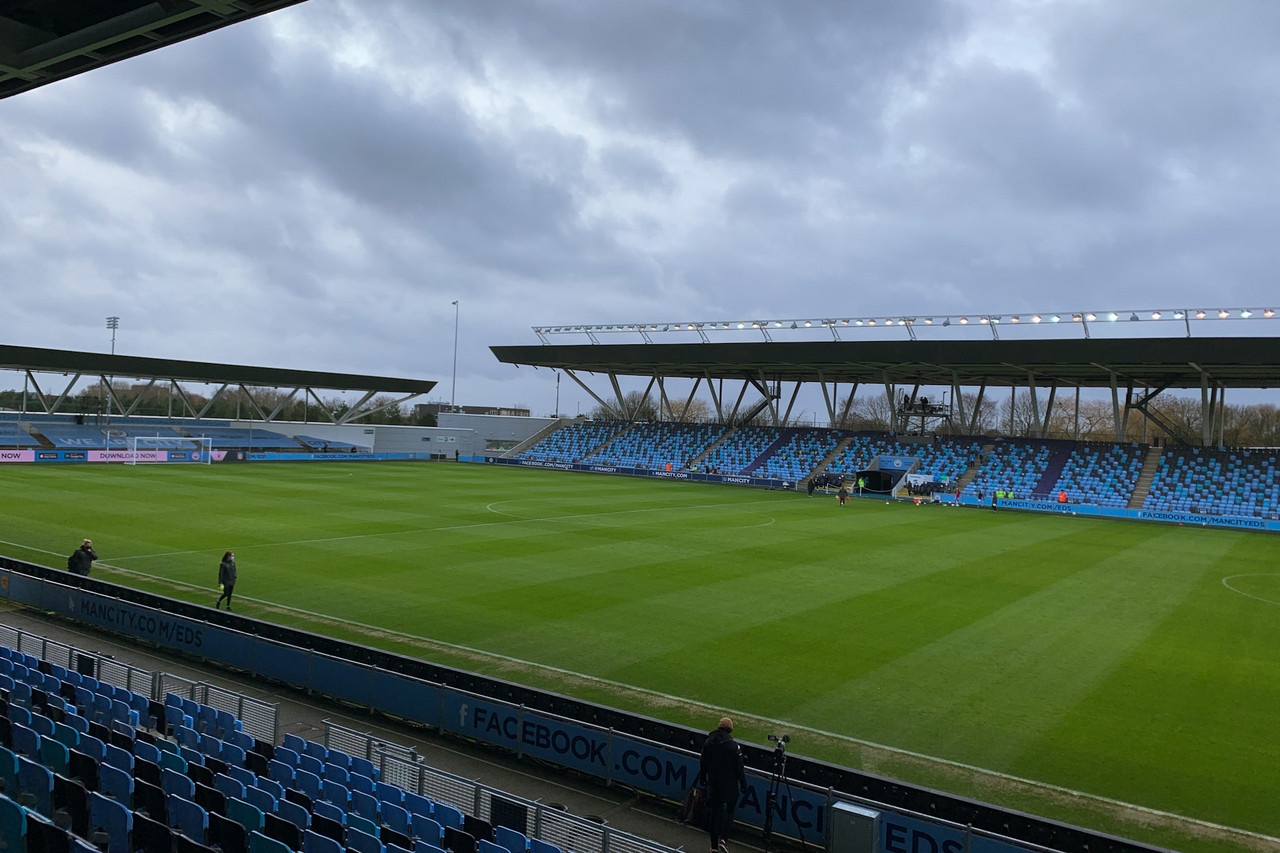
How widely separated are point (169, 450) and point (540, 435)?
33365 mm

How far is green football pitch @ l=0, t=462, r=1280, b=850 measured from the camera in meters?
11.8

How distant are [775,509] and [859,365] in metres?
19.2

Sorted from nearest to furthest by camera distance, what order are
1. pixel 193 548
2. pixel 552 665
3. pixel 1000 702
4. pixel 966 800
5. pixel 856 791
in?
pixel 966 800, pixel 856 791, pixel 1000 702, pixel 552 665, pixel 193 548

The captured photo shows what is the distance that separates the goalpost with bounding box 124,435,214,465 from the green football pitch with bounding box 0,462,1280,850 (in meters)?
21.4

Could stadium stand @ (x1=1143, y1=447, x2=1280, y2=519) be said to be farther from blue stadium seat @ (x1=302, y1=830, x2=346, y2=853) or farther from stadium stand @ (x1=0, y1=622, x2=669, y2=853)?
blue stadium seat @ (x1=302, y1=830, x2=346, y2=853)

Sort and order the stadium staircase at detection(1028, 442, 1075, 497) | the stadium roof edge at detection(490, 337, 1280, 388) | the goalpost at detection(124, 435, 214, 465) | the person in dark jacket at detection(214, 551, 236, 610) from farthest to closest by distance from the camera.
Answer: the goalpost at detection(124, 435, 214, 465) → the stadium staircase at detection(1028, 442, 1075, 497) → the stadium roof edge at detection(490, 337, 1280, 388) → the person in dark jacket at detection(214, 551, 236, 610)

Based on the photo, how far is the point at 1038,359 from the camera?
50125 mm

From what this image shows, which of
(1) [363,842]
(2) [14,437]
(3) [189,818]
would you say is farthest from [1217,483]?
(2) [14,437]

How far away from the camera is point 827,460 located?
2454 inches

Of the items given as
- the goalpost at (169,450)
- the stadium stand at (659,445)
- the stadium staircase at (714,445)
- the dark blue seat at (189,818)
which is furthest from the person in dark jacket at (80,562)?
the stadium staircase at (714,445)

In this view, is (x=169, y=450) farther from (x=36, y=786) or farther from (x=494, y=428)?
(x=36, y=786)

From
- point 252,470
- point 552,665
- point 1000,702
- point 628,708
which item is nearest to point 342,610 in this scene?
point 552,665

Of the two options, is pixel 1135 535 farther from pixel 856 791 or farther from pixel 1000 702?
pixel 856 791

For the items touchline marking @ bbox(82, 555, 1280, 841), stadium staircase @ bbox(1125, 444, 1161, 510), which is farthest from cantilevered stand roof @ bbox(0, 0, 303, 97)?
stadium staircase @ bbox(1125, 444, 1161, 510)
